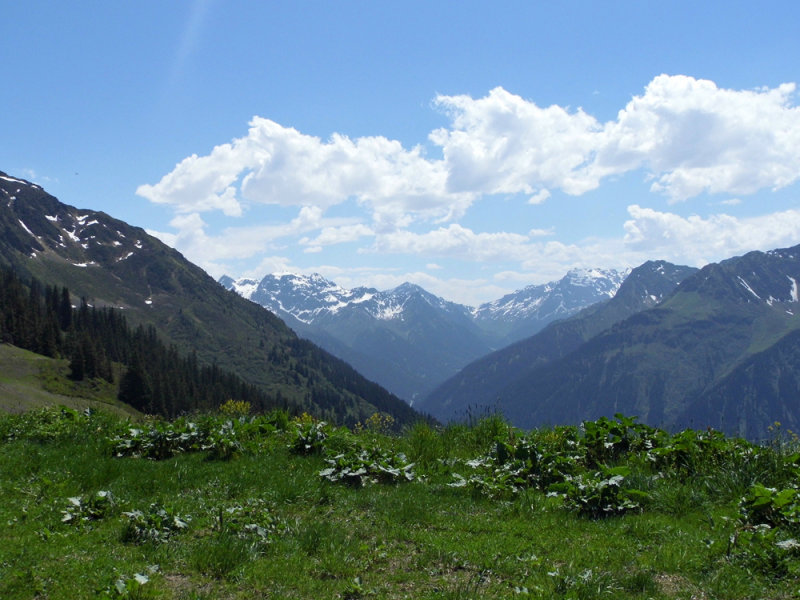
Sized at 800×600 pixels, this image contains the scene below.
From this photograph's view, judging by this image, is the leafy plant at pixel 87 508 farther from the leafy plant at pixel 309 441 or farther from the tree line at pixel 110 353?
the tree line at pixel 110 353

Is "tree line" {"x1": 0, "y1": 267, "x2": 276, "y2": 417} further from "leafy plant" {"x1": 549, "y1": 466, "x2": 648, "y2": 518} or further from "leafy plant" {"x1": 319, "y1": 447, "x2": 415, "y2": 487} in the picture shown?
"leafy plant" {"x1": 549, "y1": 466, "x2": 648, "y2": 518}

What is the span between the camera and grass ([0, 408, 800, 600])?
6289 millimetres

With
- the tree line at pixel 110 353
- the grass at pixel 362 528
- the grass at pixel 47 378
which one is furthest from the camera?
the tree line at pixel 110 353

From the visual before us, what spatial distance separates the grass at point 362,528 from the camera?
6289 millimetres

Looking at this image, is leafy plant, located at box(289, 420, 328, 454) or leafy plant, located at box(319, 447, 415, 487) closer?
leafy plant, located at box(319, 447, 415, 487)

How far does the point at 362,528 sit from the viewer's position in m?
8.58

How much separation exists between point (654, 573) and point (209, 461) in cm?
960

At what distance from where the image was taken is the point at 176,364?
177625 mm

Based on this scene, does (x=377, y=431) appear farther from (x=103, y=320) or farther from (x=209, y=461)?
(x=103, y=320)

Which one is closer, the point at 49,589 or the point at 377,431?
the point at 49,589

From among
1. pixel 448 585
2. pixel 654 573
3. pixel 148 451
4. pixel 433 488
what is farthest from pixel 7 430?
pixel 654 573

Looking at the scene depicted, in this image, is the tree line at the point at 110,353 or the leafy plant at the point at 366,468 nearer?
the leafy plant at the point at 366,468

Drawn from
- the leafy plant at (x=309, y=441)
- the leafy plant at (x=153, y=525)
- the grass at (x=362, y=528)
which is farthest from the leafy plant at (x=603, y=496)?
the leafy plant at (x=153, y=525)

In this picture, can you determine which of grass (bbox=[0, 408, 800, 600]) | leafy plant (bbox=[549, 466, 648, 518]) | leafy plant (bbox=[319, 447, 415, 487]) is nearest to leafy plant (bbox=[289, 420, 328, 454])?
grass (bbox=[0, 408, 800, 600])
